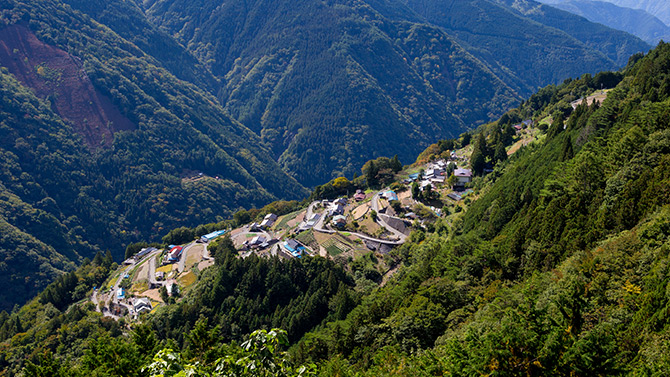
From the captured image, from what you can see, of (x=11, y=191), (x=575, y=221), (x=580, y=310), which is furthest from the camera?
(x=11, y=191)

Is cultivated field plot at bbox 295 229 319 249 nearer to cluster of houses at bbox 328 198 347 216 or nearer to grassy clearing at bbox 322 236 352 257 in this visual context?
grassy clearing at bbox 322 236 352 257

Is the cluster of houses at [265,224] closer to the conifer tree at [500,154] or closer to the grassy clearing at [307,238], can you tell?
the grassy clearing at [307,238]

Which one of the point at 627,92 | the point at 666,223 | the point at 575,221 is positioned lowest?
the point at 575,221

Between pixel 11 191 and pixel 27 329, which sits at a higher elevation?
pixel 27 329

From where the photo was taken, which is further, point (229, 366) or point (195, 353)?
point (195, 353)

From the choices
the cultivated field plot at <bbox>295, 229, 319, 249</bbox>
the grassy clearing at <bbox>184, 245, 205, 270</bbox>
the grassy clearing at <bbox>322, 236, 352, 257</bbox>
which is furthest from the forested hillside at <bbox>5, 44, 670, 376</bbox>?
the grassy clearing at <bbox>184, 245, 205, 270</bbox>

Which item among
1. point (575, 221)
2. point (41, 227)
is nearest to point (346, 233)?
point (575, 221)

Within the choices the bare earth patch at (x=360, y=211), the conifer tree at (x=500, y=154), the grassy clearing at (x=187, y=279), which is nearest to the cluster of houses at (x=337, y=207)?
the bare earth patch at (x=360, y=211)

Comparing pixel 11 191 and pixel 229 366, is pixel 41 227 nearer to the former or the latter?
pixel 11 191

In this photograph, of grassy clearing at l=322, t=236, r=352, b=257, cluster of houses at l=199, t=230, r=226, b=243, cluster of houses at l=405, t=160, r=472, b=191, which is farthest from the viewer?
cluster of houses at l=199, t=230, r=226, b=243
